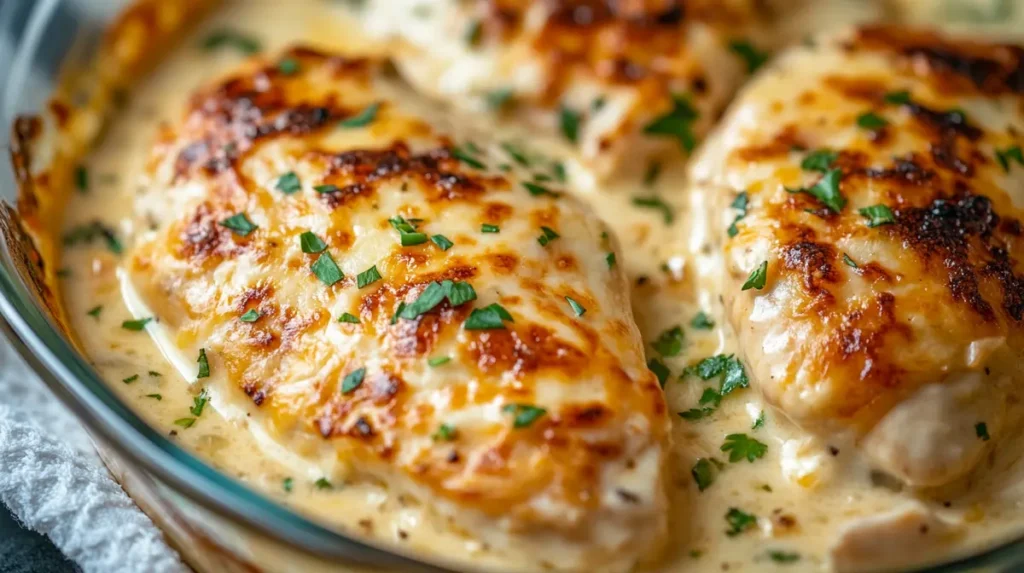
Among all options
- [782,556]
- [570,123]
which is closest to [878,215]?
[782,556]

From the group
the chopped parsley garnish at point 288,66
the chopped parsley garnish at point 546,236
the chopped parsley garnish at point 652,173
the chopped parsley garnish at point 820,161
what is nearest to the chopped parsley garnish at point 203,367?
the chopped parsley garnish at point 546,236

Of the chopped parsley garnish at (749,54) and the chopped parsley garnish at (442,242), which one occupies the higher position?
the chopped parsley garnish at (749,54)

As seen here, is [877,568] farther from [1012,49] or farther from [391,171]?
[1012,49]

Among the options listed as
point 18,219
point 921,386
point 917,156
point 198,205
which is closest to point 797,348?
point 921,386

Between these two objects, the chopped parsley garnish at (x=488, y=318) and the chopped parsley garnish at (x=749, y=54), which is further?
the chopped parsley garnish at (x=749, y=54)

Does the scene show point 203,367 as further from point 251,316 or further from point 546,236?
point 546,236

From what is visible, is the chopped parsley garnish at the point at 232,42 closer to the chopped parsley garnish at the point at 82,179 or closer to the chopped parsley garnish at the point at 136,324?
the chopped parsley garnish at the point at 82,179

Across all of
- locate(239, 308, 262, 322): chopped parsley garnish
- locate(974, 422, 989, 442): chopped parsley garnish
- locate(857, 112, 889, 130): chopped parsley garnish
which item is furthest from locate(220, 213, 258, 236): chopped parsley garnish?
locate(974, 422, 989, 442): chopped parsley garnish
